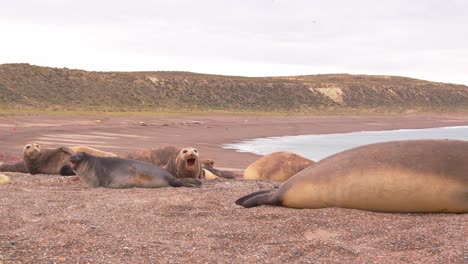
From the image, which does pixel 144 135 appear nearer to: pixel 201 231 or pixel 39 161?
pixel 39 161

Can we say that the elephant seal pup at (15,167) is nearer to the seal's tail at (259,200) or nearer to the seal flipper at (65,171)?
the seal flipper at (65,171)

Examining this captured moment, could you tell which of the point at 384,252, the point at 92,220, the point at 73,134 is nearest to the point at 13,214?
the point at 92,220

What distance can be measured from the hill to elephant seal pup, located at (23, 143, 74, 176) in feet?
128

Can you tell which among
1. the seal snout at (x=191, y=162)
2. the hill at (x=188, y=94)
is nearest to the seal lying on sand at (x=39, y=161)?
the seal snout at (x=191, y=162)

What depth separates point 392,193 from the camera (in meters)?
5.98

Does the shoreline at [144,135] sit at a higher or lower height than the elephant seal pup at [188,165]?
lower

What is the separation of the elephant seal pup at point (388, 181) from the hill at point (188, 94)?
46.4 metres

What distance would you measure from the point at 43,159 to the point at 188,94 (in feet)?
199

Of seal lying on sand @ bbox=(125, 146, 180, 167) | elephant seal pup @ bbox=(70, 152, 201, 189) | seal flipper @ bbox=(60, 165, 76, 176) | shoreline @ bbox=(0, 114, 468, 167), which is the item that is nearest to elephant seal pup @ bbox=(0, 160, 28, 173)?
seal flipper @ bbox=(60, 165, 76, 176)

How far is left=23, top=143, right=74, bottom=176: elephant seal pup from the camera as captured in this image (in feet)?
40.3

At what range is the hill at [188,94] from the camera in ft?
195

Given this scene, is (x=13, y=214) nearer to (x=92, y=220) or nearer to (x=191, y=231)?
(x=92, y=220)

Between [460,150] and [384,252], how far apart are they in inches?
80.0

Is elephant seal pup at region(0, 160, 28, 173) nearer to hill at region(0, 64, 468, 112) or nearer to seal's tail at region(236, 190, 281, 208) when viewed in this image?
seal's tail at region(236, 190, 281, 208)
